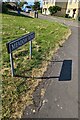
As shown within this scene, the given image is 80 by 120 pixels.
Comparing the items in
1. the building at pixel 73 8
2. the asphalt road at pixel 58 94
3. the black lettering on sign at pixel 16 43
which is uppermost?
the building at pixel 73 8

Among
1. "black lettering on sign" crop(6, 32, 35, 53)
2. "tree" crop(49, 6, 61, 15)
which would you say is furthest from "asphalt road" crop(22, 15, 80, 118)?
"tree" crop(49, 6, 61, 15)

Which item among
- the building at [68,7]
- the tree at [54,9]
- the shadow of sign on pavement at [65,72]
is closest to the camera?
the shadow of sign on pavement at [65,72]

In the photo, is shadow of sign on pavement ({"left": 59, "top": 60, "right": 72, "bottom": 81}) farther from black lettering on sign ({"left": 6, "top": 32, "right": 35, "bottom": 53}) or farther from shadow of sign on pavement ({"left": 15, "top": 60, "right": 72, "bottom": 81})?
black lettering on sign ({"left": 6, "top": 32, "right": 35, "bottom": 53})

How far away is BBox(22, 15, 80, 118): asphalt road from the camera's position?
142 inches

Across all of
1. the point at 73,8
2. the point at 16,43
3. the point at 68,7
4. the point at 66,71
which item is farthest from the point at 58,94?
the point at 68,7

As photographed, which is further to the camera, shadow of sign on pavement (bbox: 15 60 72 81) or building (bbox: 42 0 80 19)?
building (bbox: 42 0 80 19)

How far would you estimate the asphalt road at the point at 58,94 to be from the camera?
11.8ft

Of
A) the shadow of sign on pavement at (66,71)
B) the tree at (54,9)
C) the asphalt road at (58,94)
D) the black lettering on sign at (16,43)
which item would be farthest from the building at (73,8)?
the black lettering on sign at (16,43)

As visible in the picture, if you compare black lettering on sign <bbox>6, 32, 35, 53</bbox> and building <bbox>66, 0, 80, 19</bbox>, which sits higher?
building <bbox>66, 0, 80, 19</bbox>

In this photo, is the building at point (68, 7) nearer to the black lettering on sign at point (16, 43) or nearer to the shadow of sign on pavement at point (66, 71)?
the shadow of sign on pavement at point (66, 71)

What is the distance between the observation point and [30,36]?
561 centimetres

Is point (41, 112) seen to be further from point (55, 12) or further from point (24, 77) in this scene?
point (55, 12)

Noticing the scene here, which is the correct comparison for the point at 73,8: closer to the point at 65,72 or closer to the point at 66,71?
the point at 66,71

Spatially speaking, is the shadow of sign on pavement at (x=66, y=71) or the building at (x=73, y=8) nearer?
the shadow of sign on pavement at (x=66, y=71)
